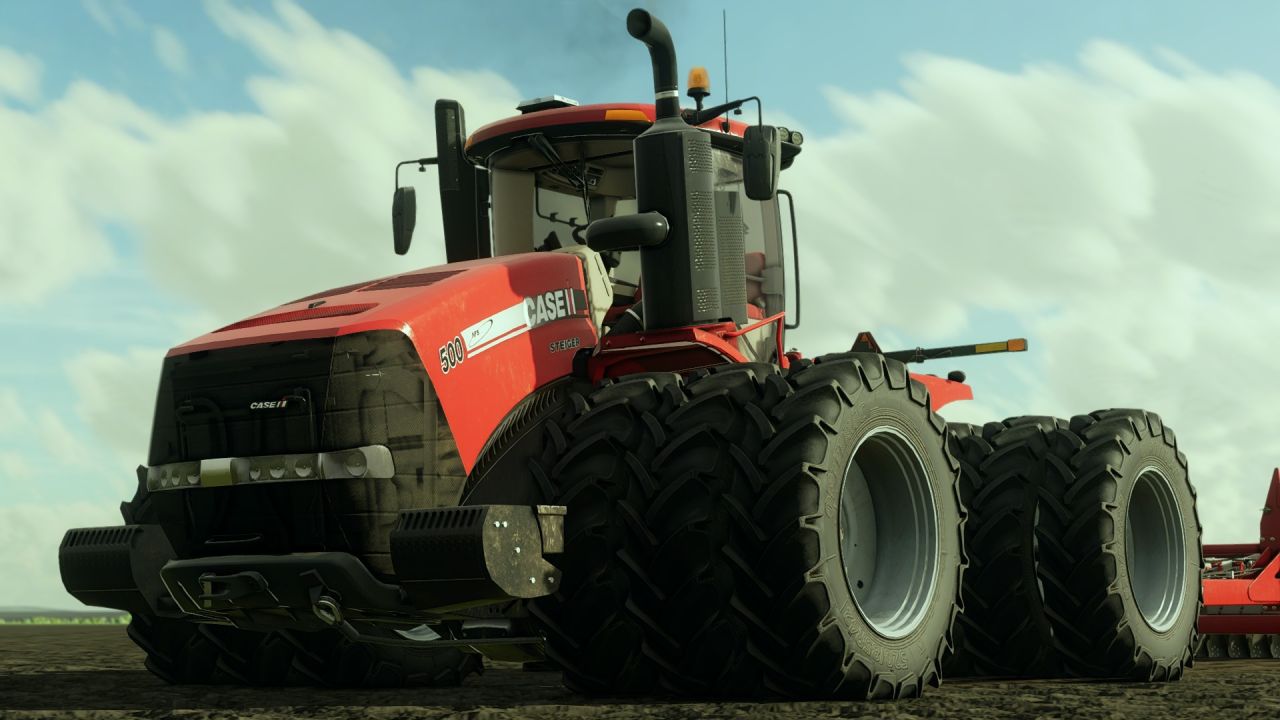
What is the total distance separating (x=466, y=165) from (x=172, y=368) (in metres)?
2.85

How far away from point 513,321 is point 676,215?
961 millimetres

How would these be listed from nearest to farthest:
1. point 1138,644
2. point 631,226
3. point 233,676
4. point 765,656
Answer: point 765,656 < point 631,226 < point 233,676 < point 1138,644

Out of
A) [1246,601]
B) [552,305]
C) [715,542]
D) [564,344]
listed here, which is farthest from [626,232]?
[1246,601]

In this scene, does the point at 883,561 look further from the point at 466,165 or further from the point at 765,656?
the point at 466,165

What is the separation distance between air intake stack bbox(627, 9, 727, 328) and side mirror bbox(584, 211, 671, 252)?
0.29ft

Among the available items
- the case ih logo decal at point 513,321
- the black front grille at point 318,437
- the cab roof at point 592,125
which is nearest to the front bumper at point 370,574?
the black front grille at point 318,437

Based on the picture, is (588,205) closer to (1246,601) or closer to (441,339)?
(441,339)

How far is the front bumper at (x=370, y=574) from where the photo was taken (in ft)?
18.6

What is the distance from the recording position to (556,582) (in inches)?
240

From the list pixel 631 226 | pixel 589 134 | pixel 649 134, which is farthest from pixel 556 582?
pixel 589 134

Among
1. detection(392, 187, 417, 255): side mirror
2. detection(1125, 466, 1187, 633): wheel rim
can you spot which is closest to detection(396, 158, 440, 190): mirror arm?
detection(392, 187, 417, 255): side mirror

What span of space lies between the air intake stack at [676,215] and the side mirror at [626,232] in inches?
3.5

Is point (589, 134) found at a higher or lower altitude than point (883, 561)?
higher

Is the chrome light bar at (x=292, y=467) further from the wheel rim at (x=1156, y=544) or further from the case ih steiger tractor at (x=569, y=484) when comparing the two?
the wheel rim at (x=1156, y=544)
